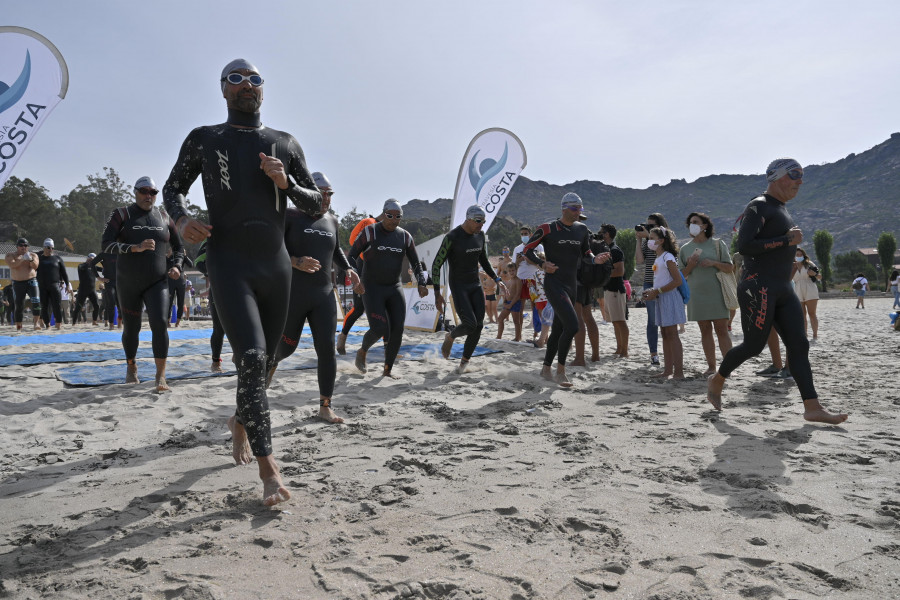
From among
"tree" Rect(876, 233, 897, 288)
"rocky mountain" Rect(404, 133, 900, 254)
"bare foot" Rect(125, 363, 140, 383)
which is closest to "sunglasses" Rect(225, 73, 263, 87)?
"bare foot" Rect(125, 363, 140, 383)

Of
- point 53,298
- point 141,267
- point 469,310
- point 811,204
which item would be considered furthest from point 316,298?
point 811,204

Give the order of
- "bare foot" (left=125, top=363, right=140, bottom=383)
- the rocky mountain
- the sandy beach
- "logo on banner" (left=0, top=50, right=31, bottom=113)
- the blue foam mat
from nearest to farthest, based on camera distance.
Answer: the sandy beach, "bare foot" (left=125, top=363, right=140, bottom=383), "logo on banner" (left=0, top=50, right=31, bottom=113), the blue foam mat, the rocky mountain

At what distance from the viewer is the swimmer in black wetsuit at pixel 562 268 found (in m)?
6.27

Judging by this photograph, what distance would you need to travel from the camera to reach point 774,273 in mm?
4359

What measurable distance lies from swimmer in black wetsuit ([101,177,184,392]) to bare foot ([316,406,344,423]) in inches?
74.5

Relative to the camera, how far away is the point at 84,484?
121 inches

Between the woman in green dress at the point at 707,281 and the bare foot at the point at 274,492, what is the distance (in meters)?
5.12

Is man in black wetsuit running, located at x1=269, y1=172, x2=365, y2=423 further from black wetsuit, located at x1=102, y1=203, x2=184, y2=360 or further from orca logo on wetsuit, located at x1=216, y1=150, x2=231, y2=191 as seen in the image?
black wetsuit, located at x1=102, y1=203, x2=184, y2=360

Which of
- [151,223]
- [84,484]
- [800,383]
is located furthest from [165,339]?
[800,383]

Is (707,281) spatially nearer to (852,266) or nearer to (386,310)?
(386,310)

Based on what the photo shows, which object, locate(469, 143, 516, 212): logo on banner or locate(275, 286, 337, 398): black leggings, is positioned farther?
locate(469, 143, 516, 212): logo on banner

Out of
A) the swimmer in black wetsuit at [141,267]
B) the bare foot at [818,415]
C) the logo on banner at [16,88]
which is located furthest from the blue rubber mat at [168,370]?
the bare foot at [818,415]

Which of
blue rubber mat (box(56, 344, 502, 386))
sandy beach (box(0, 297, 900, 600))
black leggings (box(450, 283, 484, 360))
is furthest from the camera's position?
black leggings (box(450, 283, 484, 360))

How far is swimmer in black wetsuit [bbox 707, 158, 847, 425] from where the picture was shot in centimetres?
431
